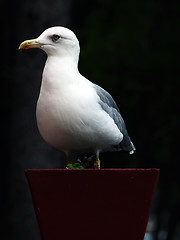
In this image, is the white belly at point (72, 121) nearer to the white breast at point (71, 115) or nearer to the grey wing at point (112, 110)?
the white breast at point (71, 115)

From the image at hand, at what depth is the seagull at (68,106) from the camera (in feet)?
12.8

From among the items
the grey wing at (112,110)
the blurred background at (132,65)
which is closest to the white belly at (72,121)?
the grey wing at (112,110)

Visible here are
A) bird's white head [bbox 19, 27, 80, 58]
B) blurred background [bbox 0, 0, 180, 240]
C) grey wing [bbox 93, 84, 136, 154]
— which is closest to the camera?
bird's white head [bbox 19, 27, 80, 58]

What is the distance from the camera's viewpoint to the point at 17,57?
298 inches

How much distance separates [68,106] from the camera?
387 centimetres

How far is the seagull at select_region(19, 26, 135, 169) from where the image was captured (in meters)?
3.89

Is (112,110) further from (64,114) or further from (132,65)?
(132,65)

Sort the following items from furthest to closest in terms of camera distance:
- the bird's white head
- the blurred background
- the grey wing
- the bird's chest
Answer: the blurred background
the grey wing
the bird's white head
the bird's chest

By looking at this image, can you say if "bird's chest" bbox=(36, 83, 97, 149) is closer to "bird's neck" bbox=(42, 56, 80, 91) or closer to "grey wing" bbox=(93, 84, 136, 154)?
"bird's neck" bbox=(42, 56, 80, 91)

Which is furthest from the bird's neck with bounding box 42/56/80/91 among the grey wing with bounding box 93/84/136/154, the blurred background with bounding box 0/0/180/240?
the blurred background with bounding box 0/0/180/240

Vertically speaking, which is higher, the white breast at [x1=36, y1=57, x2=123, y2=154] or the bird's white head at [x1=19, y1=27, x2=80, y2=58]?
the bird's white head at [x1=19, y1=27, x2=80, y2=58]

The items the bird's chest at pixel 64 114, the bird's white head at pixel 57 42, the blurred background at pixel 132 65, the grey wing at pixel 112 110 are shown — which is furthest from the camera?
the blurred background at pixel 132 65

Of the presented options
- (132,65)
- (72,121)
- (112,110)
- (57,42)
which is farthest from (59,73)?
(132,65)

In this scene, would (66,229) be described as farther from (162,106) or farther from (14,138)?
(162,106)
